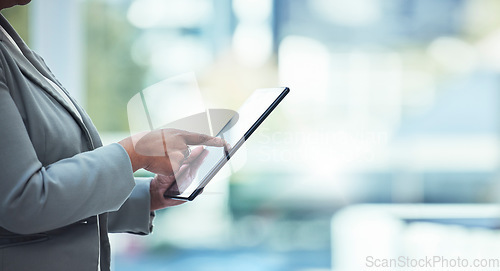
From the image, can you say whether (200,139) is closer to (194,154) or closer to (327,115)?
(194,154)

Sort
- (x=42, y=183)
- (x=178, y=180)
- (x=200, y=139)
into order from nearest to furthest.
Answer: (x=42, y=183) → (x=200, y=139) → (x=178, y=180)

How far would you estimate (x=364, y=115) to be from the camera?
7.81 feet

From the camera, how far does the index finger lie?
30.4 inches

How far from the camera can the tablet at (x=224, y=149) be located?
82 cm

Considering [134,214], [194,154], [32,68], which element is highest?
[32,68]

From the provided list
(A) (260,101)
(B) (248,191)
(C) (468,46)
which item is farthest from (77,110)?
(C) (468,46)

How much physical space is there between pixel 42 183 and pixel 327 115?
181 centimetres

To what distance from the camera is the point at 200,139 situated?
78 centimetres

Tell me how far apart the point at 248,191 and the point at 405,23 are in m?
1.04

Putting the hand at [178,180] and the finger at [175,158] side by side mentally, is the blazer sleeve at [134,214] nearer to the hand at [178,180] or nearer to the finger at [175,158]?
the hand at [178,180]

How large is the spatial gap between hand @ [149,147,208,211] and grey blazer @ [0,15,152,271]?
0.13 meters

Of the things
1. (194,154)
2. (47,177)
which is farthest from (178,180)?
(47,177)

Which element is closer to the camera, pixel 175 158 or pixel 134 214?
pixel 175 158

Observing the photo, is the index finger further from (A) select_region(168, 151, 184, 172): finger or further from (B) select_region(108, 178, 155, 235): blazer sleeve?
(B) select_region(108, 178, 155, 235): blazer sleeve
